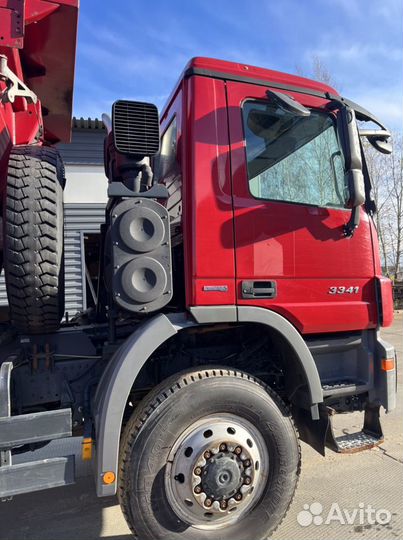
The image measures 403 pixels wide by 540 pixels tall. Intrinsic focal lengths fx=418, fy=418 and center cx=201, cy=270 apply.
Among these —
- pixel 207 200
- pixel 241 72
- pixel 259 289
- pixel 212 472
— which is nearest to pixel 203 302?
pixel 259 289

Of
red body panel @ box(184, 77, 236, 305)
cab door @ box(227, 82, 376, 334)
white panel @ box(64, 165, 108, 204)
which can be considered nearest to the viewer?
red body panel @ box(184, 77, 236, 305)

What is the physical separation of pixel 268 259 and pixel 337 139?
39.9 inches

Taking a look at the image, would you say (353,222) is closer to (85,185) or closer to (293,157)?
(293,157)

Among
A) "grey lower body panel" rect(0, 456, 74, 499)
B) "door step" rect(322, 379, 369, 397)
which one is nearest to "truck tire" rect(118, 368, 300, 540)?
"grey lower body panel" rect(0, 456, 74, 499)

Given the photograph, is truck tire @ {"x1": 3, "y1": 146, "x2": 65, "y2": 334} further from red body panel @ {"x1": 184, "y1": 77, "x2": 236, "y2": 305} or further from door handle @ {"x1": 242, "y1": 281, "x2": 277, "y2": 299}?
door handle @ {"x1": 242, "y1": 281, "x2": 277, "y2": 299}

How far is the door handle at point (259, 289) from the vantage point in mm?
2607

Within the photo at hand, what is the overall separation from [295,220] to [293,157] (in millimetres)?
439

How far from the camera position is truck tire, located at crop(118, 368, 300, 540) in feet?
7.73

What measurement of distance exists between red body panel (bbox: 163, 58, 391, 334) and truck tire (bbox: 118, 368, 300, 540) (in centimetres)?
55

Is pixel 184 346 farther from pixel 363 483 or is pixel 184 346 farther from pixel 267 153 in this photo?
pixel 363 483

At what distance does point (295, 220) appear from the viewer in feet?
8.98

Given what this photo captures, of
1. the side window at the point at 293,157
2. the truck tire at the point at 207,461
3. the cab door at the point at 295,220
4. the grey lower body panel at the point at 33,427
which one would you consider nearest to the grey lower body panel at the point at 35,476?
the grey lower body panel at the point at 33,427

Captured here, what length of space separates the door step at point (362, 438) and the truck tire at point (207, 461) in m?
0.36

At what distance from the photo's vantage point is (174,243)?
284 cm
